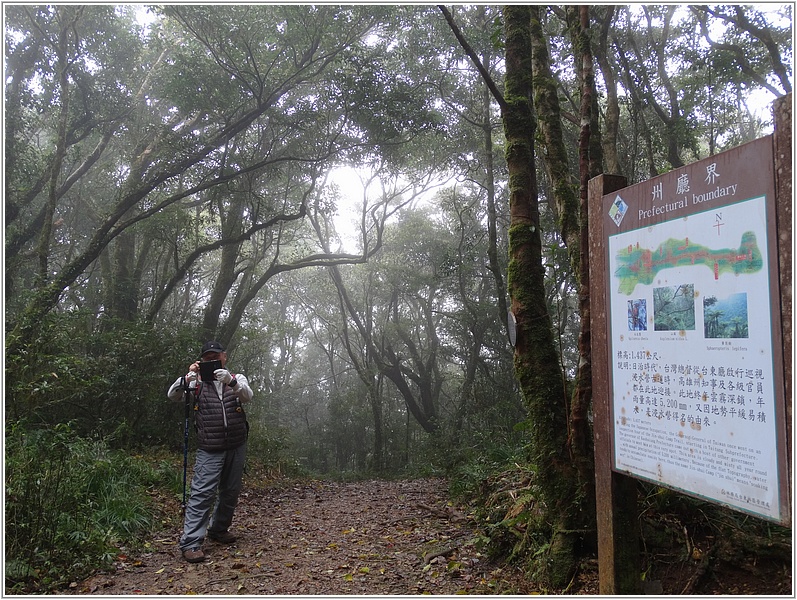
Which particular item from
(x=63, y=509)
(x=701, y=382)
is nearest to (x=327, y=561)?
(x=63, y=509)

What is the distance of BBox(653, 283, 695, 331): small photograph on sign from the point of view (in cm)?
240

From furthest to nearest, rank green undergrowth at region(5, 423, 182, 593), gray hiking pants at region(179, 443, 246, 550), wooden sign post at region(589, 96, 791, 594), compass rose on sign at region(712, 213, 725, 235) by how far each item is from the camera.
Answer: gray hiking pants at region(179, 443, 246, 550) < green undergrowth at region(5, 423, 182, 593) < compass rose on sign at region(712, 213, 725, 235) < wooden sign post at region(589, 96, 791, 594)

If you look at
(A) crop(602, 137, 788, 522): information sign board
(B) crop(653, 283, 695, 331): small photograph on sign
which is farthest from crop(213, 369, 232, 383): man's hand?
(B) crop(653, 283, 695, 331): small photograph on sign

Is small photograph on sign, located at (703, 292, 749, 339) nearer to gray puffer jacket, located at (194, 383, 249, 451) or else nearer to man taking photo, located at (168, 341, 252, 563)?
man taking photo, located at (168, 341, 252, 563)

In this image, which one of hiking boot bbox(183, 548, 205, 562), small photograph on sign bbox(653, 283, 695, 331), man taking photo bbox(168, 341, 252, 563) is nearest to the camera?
small photograph on sign bbox(653, 283, 695, 331)

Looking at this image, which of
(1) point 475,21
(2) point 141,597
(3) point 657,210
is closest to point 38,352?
(2) point 141,597

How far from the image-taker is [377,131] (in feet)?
40.2

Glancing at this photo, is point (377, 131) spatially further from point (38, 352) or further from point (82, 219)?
point (82, 219)

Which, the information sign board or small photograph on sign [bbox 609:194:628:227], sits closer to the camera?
the information sign board

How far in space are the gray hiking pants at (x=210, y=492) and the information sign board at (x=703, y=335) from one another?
3791 mm

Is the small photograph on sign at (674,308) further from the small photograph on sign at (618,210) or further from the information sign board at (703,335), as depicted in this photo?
the small photograph on sign at (618,210)

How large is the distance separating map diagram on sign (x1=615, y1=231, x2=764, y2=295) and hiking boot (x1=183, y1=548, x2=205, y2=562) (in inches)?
166

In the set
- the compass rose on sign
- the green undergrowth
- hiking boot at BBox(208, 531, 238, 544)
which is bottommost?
hiking boot at BBox(208, 531, 238, 544)

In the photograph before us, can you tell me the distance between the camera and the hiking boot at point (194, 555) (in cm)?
470
